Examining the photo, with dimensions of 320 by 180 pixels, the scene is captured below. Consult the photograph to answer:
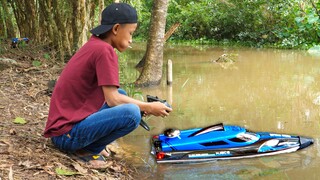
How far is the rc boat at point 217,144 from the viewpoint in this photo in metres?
4.22

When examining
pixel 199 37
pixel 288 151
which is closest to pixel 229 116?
pixel 288 151

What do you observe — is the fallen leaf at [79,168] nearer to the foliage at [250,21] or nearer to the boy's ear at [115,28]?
the boy's ear at [115,28]

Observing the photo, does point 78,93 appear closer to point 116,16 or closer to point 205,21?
point 116,16

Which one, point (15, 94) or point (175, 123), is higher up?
point (15, 94)

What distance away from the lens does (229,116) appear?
6090 mm

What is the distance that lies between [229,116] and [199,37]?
18.2 m

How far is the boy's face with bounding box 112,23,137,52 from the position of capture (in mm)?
2926

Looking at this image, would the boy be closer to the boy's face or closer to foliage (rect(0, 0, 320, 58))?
the boy's face

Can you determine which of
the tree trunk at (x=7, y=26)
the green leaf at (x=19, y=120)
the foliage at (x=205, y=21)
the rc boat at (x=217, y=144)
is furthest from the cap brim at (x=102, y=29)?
the tree trunk at (x=7, y=26)

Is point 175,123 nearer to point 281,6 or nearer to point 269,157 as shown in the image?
point 269,157

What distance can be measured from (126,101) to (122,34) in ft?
1.64

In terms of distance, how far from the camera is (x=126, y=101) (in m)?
2.93

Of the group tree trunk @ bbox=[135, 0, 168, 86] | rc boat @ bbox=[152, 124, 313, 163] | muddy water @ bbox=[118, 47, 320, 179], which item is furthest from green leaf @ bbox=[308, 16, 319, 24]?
rc boat @ bbox=[152, 124, 313, 163]

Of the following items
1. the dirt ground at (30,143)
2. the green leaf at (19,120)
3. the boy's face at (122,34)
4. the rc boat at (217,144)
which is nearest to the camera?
the dirt ground at (30,143)
